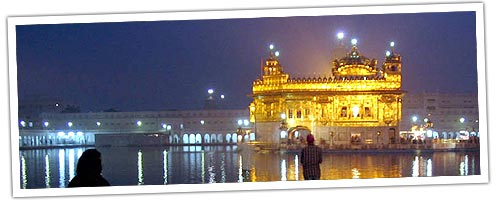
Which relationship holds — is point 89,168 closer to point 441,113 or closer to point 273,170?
point 273,170

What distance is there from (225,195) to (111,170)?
9.71m

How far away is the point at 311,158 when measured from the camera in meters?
5.75

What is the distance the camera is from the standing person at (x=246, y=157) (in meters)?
13.2

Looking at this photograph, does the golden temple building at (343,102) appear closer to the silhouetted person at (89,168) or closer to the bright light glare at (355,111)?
the bright light glare at (355,111)

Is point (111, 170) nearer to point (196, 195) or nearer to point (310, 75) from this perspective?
point (310, 75)

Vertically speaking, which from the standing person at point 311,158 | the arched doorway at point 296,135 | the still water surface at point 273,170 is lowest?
the still water surface at point 273,170

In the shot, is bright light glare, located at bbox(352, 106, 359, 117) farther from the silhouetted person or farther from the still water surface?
the silhouetted person

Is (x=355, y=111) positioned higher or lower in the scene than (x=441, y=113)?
higher

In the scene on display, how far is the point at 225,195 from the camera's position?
580 centimetres

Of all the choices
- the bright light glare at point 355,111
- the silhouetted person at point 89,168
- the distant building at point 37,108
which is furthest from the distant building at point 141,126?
the silhouetted person at point 89,168

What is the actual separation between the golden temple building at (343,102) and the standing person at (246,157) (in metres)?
0.45

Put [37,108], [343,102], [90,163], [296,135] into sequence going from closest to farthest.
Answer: [90,163], [343,102], [296,135], [37,108]

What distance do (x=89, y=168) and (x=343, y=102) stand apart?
1448cm

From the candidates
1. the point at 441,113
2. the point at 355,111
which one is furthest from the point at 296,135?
the point at 441,113
